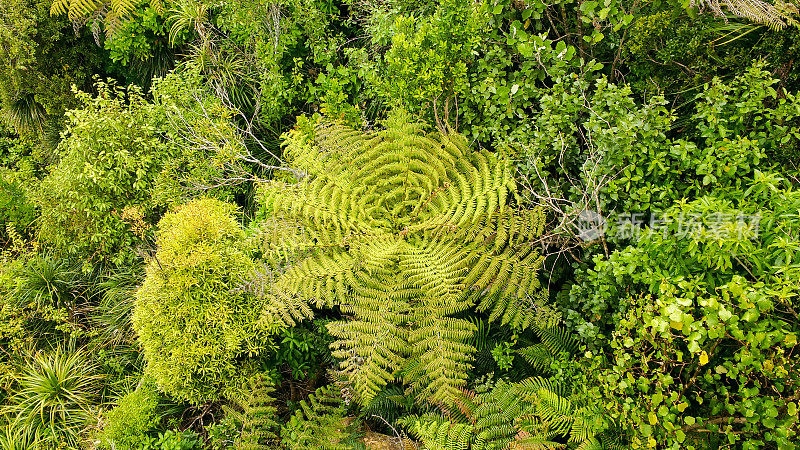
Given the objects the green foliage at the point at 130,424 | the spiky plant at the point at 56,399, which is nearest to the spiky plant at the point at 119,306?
the spiky plant at the point at 56,399

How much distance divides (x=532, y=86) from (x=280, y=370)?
2.69 metres

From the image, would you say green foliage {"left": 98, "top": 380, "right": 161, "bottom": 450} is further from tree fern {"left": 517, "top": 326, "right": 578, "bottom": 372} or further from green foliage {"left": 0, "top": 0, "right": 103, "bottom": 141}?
green foliage {"left": 0, "top": 0, "right": 103, "bottom": 141}

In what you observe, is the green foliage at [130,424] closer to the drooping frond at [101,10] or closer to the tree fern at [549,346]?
the tree fern at [549,346]

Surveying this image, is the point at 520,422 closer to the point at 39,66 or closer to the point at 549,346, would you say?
the point at 549,346

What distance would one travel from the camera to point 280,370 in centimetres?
353

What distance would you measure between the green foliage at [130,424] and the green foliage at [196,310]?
1.71 feet

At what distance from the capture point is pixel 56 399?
404 cm

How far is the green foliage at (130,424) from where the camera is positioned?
129 inches

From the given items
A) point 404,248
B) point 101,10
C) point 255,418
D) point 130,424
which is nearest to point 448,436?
point 404,248

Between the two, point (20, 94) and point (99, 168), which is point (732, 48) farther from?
point (20, 94)

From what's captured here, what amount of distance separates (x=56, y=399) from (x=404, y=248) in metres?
3.55

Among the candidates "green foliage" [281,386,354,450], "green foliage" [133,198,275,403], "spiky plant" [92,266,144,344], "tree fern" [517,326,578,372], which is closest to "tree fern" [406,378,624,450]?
"tree fern" [517,326,578,372]

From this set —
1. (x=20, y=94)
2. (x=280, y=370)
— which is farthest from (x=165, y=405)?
(x=20, y=94)

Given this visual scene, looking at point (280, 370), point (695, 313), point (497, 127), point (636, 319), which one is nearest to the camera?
point (636, 319)
